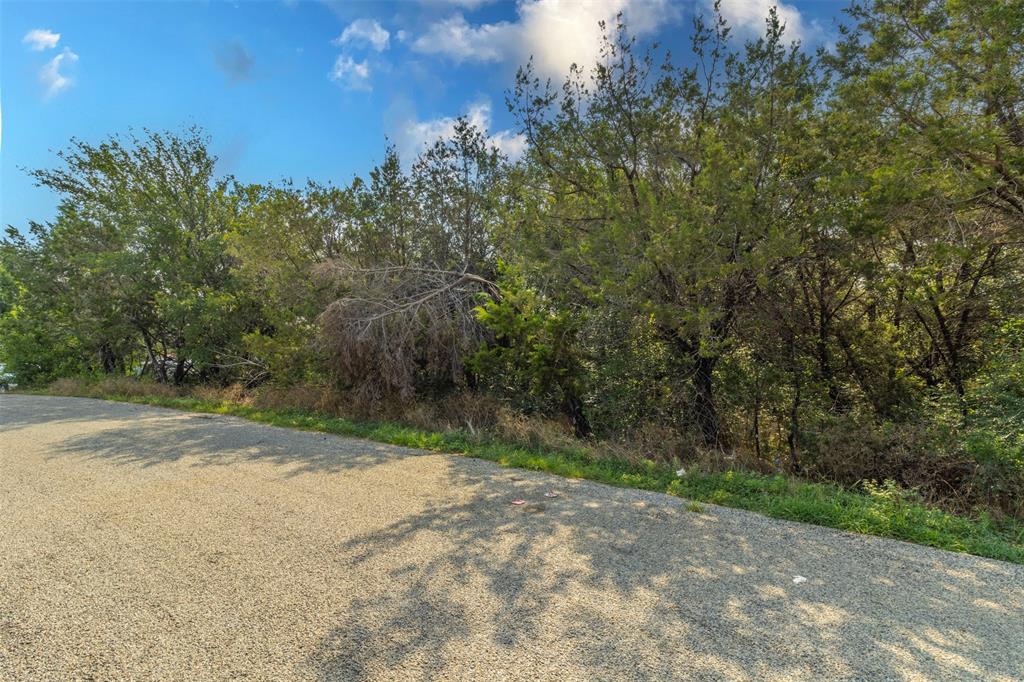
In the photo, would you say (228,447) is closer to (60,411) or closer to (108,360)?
(60,411)

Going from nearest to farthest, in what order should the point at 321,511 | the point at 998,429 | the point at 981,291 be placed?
the point at 321,511, the point at 998,429, the point at 981,291

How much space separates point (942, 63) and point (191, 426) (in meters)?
13.0

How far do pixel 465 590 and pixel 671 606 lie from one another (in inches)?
49.4

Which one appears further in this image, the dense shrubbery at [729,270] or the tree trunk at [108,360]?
the tree trunk at [108,360]

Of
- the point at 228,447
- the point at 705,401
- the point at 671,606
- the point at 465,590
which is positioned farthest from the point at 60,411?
the point at 705,401

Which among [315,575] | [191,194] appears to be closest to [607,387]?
[315,575]

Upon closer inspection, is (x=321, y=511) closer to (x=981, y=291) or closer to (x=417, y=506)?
(x=417, y=506)

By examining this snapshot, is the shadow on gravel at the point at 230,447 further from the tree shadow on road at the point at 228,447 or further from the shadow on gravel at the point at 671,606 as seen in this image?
the shadow on gravel at the point at 671,606

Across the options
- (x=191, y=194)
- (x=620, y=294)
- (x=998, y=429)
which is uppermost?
(x=191, y=194)

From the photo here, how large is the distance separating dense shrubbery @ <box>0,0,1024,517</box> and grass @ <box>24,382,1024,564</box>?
0.90 m

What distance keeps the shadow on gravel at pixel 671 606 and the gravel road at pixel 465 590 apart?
1 centimetres

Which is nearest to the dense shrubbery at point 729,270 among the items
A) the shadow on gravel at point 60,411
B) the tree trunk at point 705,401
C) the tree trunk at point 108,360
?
the tree trunk at point 705,401

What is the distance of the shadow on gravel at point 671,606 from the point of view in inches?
89.2

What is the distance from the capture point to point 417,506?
4434 mm
